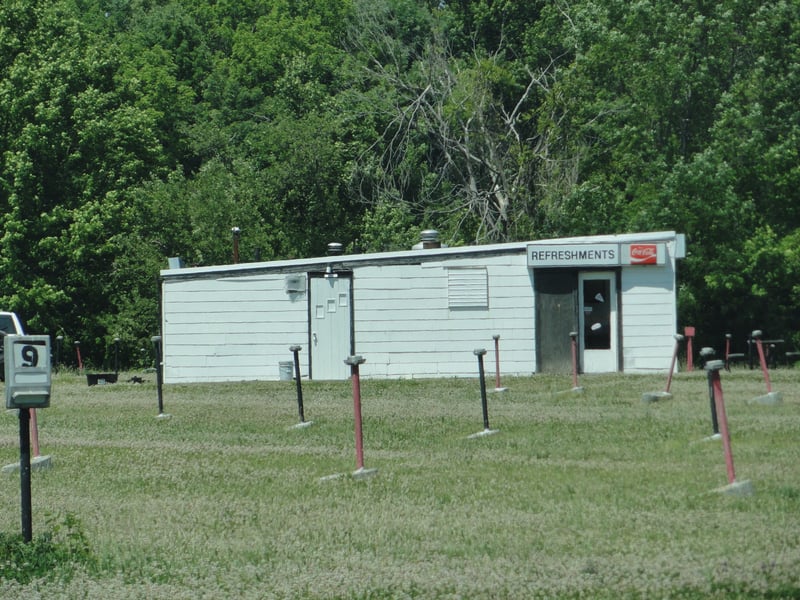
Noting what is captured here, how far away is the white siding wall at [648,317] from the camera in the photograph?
27391 millimetres

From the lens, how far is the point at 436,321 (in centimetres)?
2872

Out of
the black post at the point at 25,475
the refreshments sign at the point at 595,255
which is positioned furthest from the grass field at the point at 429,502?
the refreshments sign at the point at 595,255

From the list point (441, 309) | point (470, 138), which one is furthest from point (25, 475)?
point (470, 138)

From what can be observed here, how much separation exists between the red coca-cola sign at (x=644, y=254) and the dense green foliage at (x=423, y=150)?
34.5 feet

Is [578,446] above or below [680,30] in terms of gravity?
below

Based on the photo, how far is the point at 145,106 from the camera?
53.8 meters

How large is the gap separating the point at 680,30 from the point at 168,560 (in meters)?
35.2

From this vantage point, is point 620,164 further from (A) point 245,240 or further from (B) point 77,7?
(B) point 77,7

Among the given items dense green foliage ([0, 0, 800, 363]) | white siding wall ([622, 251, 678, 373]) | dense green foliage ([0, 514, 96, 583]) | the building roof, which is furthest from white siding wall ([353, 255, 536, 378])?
dense green foliage ([0, 514, 96, 583])

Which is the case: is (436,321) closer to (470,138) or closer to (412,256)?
(412,256)

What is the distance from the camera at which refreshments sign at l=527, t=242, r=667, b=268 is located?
89.5 feet

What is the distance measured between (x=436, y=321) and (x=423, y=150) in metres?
19.1

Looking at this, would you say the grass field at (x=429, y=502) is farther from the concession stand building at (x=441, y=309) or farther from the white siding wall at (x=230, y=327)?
the white siding wall at (x=230, y=327)

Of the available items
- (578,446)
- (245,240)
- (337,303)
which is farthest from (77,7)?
(578,446)
